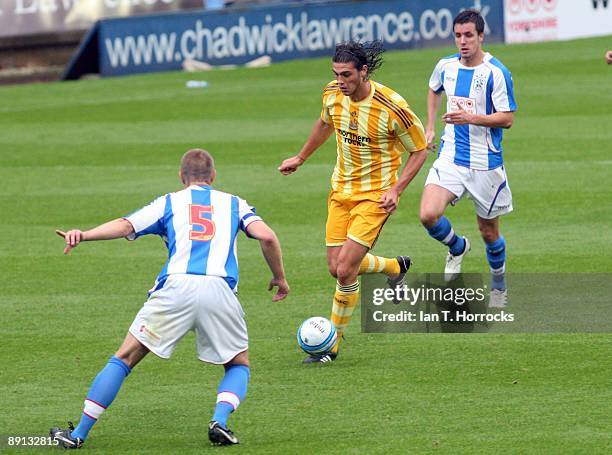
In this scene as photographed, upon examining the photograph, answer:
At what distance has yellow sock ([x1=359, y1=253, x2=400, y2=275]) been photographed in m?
10.4

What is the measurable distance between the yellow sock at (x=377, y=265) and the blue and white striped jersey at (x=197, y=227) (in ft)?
8.91

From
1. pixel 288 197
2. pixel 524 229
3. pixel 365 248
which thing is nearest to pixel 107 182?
pixel 288 197

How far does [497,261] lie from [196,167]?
13.5 feet

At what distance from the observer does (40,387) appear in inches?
348

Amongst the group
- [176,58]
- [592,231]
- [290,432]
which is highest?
[176,58]

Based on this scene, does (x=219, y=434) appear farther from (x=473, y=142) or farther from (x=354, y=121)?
(x=473, y=142)

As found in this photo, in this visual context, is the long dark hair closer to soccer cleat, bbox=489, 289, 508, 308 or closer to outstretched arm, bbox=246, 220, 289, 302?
outstretched arm, bbox=246, 220, 289, 302

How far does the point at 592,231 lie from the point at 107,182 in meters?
6.22

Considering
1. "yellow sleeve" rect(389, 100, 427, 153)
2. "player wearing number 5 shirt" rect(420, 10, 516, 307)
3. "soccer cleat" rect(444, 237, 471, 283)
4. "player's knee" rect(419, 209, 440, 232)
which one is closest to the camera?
"yellow sleeve" rect(389, 100, 427, 153)

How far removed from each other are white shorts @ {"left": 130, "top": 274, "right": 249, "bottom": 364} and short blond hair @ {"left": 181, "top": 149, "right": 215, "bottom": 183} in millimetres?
586

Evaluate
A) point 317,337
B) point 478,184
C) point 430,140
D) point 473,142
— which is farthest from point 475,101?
point 317,337

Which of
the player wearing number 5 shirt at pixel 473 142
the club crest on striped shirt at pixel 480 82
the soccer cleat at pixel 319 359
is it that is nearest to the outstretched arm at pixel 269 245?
the soccer cleat at pixel 319 359

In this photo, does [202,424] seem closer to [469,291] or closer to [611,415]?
[611,415]

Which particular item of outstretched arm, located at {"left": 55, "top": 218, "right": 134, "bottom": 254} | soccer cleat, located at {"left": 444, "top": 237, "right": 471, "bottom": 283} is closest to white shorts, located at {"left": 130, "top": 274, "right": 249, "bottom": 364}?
outstretched arm, located at {"left": 55, "top": 218, "right": 134, "bottom": 254}
